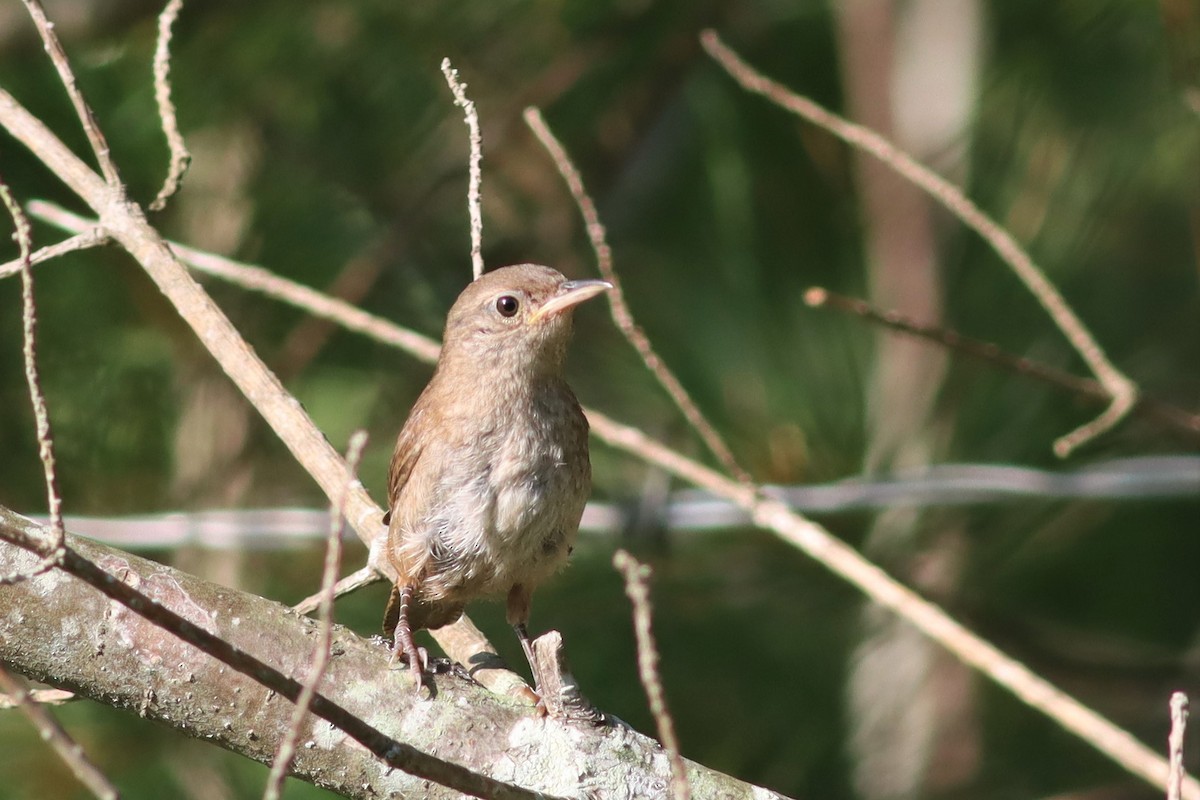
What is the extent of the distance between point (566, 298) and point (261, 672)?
1818mm

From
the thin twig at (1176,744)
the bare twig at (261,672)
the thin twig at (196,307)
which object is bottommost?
the bare twig at (261,672)

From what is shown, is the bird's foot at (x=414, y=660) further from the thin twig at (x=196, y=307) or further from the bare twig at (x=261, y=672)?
the thin twig at (x=196, y=307)

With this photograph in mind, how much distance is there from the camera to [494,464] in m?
3.06

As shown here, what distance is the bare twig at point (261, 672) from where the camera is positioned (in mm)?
1466

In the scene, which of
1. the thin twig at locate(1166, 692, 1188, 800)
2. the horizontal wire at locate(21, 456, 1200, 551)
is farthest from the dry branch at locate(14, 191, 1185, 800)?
the horizontal wire at locate(21, 456, 1200, 551)

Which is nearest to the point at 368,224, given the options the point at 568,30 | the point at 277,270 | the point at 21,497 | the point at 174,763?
the point at 277,270

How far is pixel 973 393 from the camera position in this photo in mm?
4516

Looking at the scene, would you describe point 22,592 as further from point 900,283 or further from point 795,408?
point 900,283

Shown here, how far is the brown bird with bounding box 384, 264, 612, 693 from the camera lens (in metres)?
2.97

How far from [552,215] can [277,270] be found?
1.11 meters

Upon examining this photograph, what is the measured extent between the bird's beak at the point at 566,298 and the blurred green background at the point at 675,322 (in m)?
1.02

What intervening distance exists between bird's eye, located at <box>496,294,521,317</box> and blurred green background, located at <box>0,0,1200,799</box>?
102 cm

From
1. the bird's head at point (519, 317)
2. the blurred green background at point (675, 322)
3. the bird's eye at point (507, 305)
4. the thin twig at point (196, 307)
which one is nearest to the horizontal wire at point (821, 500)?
the blurred green background at point (675, 322)

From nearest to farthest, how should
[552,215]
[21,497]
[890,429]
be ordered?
[890,429] < [21,497] < [552,215]
